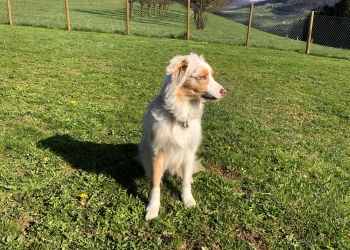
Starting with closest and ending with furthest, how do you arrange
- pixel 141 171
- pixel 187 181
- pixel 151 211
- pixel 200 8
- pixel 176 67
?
1. pixel 176 67
2. pixel 151 211
3. pixel 187 181
4. pixel 141 171
5. pixel 200 8

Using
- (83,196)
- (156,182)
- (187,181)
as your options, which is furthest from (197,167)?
(83,196)

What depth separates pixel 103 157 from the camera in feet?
13.2

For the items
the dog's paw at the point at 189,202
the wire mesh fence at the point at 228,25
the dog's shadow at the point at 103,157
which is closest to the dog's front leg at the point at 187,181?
the dog's paw at the point at 189,202

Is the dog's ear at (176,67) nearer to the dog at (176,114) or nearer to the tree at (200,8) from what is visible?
the dog at (176,114)

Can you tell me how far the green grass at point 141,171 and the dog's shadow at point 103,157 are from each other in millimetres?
14

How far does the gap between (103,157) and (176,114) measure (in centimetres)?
152

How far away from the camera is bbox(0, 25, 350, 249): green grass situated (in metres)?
2.77

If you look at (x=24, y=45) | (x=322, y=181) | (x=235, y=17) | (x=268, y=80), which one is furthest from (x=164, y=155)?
(x=235, y=17)

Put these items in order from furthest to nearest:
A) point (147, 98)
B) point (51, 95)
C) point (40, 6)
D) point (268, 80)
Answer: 1. point (40, 6)
2. point (268, 80)
3. point (147, 98)
4. point (51, 95)

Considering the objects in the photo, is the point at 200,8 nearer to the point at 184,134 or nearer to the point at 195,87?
the point at 195,87

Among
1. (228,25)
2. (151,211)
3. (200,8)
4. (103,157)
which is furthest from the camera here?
(200,8)

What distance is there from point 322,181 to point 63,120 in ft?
12.8

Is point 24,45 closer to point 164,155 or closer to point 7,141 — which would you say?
point 7,141

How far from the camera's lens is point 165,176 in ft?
12.2
